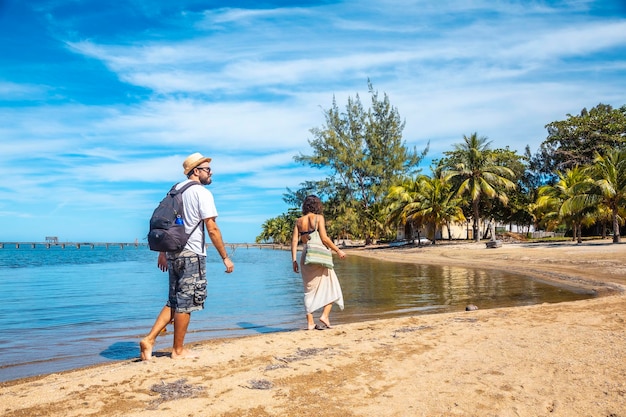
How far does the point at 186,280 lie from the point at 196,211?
2.21ft

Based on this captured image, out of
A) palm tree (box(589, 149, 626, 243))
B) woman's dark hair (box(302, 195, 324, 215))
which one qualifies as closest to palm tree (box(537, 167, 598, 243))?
palm tree (box(589, 149, 626, 243))

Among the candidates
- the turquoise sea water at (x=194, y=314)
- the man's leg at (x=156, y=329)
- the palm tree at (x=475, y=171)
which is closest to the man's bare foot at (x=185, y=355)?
the man's leg at (x=156, y=329)

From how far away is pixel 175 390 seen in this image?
154 inches

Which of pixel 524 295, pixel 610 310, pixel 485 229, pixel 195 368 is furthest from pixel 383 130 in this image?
pixel 195 368

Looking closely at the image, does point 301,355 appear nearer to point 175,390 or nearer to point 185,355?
point 185,355

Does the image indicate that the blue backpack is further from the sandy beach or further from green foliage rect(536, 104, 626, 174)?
green foliage rect(536, 104, 626, 174)

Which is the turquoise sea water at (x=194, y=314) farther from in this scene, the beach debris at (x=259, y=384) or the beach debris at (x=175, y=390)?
the beach debris at (x=259, y=384)

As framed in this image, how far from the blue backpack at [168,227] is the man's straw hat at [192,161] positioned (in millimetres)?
411

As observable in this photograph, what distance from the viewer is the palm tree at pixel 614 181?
2397 cm

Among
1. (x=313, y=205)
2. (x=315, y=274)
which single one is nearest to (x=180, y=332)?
(x=315, y=274)

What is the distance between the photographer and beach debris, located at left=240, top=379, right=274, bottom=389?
157 inches

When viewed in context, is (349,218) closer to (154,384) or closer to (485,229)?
(485,229)

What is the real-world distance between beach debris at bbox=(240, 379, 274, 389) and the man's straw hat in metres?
2.18

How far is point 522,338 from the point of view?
17.7ft
